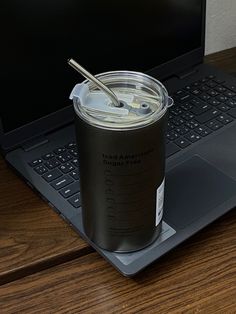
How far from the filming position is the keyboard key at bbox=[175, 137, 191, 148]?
0.72m

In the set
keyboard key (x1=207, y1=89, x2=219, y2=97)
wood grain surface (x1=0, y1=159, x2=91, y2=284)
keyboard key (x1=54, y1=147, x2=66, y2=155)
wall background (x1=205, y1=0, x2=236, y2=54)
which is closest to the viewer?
wood grain surface (x1=0, y1=159, x2=91, y2=284)

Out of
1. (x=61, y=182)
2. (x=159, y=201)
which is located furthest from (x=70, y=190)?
(x=159, y=201)

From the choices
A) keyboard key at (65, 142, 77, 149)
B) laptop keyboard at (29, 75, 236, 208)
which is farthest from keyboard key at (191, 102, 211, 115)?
keyboard key at (65, 142, 77, 149)

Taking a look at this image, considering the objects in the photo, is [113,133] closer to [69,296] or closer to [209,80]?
[69,296]

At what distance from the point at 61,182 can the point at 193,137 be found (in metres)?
0.18

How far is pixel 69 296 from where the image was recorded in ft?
1.85

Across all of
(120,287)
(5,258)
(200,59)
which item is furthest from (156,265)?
(200,59)

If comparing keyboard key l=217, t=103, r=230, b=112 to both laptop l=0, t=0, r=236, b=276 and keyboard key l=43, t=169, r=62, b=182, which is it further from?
keyboard key l=43, t=169, r=62, b=182

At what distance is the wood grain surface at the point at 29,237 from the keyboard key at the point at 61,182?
3cm

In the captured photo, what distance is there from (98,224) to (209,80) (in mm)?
362

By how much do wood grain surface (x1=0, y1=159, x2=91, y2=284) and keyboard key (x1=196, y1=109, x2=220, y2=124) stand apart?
24 centimetres

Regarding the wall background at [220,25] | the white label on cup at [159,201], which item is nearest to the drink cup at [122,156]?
the white label on cup at [159,201]

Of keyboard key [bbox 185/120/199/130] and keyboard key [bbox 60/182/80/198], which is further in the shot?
keyboard key [bbox 185/120/199/130]

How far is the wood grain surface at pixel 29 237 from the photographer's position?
60 centimetres
